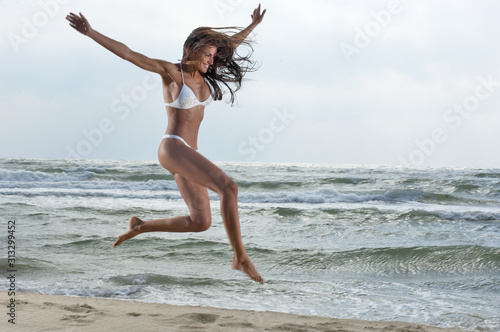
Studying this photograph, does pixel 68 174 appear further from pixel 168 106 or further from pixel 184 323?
pixel 168 106

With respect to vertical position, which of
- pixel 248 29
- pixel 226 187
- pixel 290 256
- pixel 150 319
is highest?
pixel 248 29

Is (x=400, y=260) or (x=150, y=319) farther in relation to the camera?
(x=400, y=260)

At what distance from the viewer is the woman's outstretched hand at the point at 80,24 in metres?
3.10

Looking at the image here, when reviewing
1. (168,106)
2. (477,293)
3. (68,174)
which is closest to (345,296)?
(477,293)

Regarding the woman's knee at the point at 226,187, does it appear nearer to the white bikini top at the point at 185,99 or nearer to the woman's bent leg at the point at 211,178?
the woman's bent leg at the point at 211,178

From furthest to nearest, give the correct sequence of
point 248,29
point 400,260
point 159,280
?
point 400,260
point 159,280
point 248,29


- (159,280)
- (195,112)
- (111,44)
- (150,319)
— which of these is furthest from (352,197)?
(111,44)

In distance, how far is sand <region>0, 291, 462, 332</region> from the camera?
5.18 meters

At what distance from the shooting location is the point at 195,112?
3.57 m

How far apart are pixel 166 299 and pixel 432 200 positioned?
49.7 ft

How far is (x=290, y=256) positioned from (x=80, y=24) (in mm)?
7184

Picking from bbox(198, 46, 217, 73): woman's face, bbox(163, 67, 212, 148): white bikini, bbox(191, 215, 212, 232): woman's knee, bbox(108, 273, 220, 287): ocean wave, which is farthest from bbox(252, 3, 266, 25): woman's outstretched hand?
bbox(108, 273, 220, 287): ocean wave

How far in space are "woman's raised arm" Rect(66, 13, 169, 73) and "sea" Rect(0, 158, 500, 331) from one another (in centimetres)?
386

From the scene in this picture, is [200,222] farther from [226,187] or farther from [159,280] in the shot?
[159,280]
